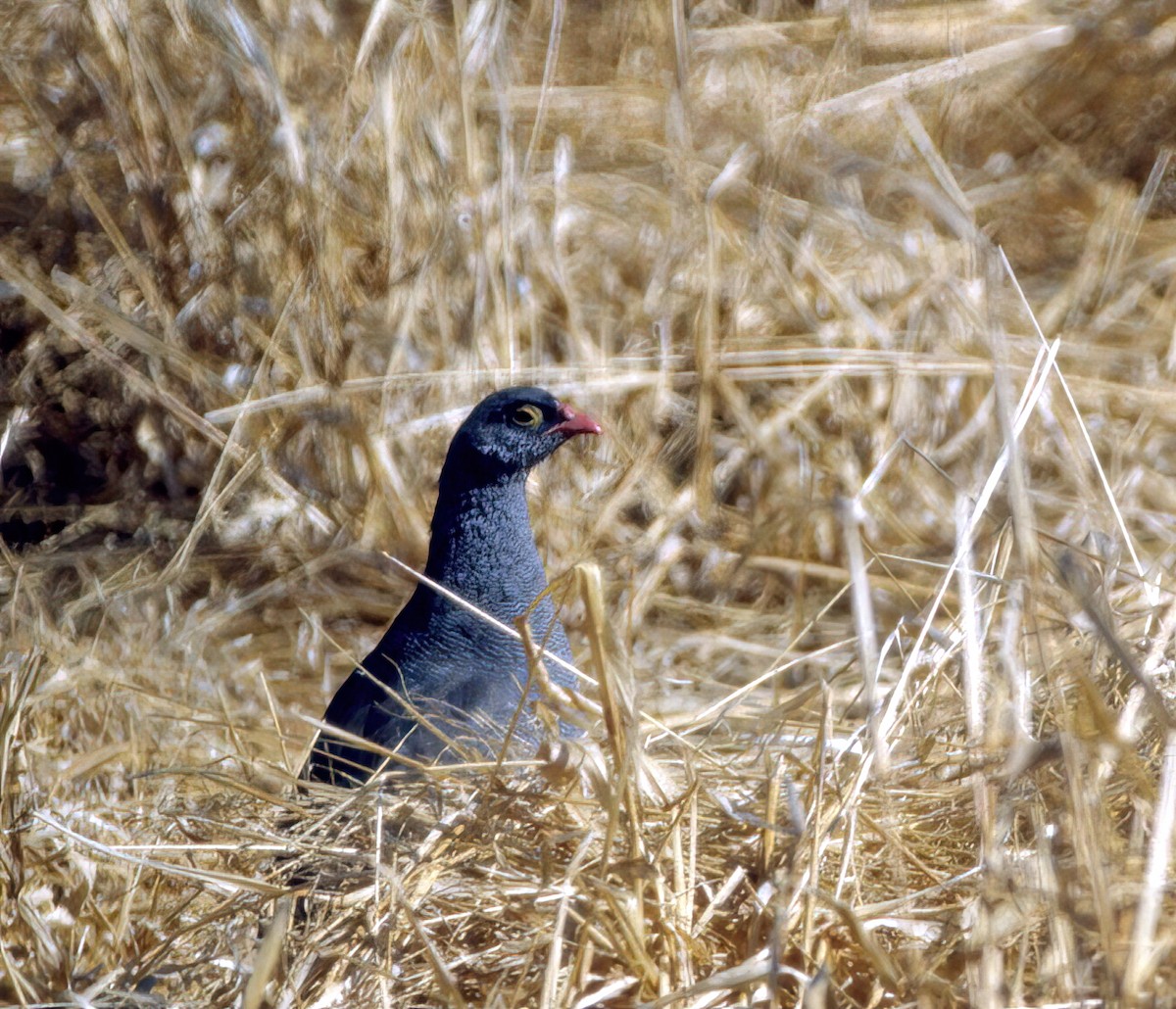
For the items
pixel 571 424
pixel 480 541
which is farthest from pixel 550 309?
pixel 480 541

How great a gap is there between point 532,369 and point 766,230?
74 centimetres

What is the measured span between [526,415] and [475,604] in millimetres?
392

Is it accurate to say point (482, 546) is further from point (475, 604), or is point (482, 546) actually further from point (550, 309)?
point (550, 309)

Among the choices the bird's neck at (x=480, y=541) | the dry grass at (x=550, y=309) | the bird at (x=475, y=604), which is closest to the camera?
the bird at (x=475, y=604)

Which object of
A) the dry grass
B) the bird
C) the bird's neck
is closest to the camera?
the bird

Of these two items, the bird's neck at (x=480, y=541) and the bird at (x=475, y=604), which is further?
the bird's neck at (x=480, y=541)

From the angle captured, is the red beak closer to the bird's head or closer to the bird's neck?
the bird's head

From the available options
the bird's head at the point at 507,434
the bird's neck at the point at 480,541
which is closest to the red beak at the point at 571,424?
the bird's head at the point at 507,434

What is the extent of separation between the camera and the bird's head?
310 centimetres

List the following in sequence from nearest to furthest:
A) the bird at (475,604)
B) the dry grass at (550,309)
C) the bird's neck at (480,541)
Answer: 1. the bird at (475,604)
2. the bird's neck at (480,541)
3. the dry grass at (550,309)

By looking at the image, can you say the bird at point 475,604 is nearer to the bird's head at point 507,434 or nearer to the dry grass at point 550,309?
the bird's head at point 507,434

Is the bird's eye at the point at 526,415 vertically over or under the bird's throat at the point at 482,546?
over

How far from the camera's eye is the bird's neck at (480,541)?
10.1 ft

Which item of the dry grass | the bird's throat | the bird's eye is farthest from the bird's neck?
the dry grass
